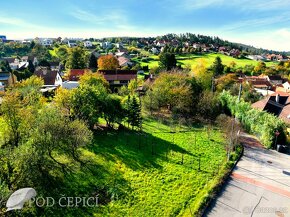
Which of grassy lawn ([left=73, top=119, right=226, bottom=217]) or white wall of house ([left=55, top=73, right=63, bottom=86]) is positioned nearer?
grassy lawn ([left=73, top=119, right=226, bottom=217])

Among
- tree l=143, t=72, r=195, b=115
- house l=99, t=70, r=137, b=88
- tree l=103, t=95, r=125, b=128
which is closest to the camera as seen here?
tree l=103, t=95, r=125, b=128

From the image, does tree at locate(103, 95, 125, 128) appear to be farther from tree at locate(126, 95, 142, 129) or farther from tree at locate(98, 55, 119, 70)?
tree at locate(98, 55, 119, 70)

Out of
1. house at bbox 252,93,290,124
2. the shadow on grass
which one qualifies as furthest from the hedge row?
the shadow on grass

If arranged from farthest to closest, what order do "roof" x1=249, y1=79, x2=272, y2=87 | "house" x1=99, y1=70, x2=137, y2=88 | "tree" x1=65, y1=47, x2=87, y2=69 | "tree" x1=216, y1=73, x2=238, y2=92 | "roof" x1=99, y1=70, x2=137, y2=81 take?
"tree" x1=65, y1=47, x2=87, y2=69 → "roof" x1=249, y1=79, x2=272, y2=87 → "roof" x1=99, y1=70, x2=137, y2=81 → "house" x1=99, y1=70, x2=137, y2=88 → "tree" x1=216, y1=73, x2=238, y2=92

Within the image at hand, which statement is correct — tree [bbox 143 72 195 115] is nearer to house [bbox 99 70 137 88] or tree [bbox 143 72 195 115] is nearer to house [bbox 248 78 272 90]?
house [bbox 99 70 137 88]

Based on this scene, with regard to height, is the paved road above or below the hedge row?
below

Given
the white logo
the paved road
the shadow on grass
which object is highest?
the white logo

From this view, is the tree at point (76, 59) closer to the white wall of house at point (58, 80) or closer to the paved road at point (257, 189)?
the white wall of house at point (58, 80)
